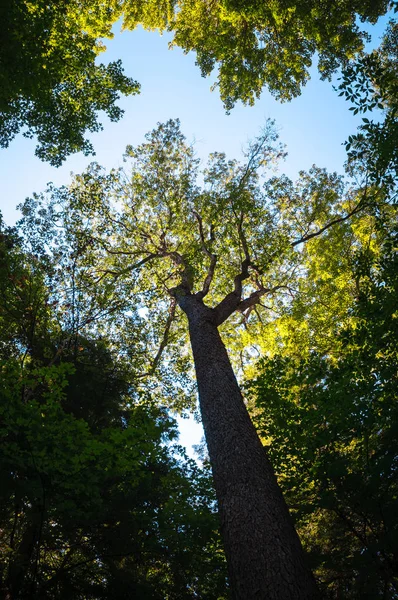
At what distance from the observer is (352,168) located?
43.2 feet

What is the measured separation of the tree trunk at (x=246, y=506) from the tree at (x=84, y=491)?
38.2 inches

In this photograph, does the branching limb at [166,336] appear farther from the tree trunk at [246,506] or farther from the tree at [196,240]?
the tree trunk at [246,506]

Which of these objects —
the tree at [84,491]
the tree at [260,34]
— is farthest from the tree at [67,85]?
the tree at [84,491]

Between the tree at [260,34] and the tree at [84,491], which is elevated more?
the tree at [260,34]

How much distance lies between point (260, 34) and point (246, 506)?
1439 centimetres

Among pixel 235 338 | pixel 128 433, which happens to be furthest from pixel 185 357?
pixel 128 433

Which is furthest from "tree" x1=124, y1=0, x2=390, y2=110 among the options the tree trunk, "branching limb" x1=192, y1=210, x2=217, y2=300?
the tree trunk

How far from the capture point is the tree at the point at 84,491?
170 inches

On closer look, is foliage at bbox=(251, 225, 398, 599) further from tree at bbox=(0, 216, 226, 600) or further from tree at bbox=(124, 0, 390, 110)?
tree at bbox=(124, 0, 390, 110)

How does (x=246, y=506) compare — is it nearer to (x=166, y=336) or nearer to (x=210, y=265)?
(x=210, y=265)

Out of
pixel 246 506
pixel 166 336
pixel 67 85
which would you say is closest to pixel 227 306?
pixel 166 336

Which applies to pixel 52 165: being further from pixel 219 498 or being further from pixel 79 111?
pixel 219 498

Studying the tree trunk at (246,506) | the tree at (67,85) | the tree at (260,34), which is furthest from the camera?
the tree at (260,34)

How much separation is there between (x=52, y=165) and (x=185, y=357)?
867cm
